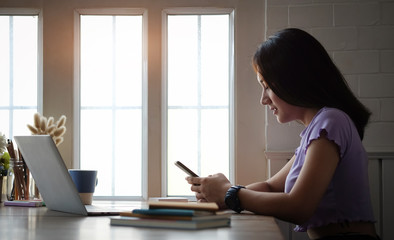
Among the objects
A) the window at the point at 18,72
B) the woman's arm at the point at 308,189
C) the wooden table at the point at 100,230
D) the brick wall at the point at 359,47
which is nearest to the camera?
the wooden table at the point at 100,230

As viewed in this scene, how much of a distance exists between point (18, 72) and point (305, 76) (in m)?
1.81

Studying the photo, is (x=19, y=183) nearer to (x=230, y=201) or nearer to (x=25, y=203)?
(x=25, y=203)

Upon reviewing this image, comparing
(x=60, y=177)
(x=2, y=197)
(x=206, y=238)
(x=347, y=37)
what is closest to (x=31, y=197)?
(x=2, y=197)

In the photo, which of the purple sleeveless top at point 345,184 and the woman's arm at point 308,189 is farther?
the purple sleeveless top at point 345,184

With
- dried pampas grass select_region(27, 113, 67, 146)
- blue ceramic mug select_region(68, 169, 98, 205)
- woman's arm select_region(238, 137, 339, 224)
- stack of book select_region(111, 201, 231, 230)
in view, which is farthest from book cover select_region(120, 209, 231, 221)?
dried pampas grass select_region(27, 113, 67, 146)

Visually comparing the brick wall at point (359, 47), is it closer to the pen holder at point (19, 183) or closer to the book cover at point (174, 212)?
the pen holder at point (19, 183)

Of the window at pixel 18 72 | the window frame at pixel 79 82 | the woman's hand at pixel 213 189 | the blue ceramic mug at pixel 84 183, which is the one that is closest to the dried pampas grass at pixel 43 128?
the blue ceramic mug at pixel 84 183

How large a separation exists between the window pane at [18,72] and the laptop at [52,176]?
115cm

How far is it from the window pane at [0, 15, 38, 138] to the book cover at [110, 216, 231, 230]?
177 centimetres

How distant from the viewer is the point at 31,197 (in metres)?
2.29

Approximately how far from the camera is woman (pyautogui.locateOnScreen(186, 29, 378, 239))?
1691 mm

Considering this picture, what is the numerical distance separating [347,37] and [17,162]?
1.68 metres

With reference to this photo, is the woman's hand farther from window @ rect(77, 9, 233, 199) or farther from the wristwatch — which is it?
window @ rect(77, 9, 233, 199)

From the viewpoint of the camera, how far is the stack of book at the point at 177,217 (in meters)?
1.37
